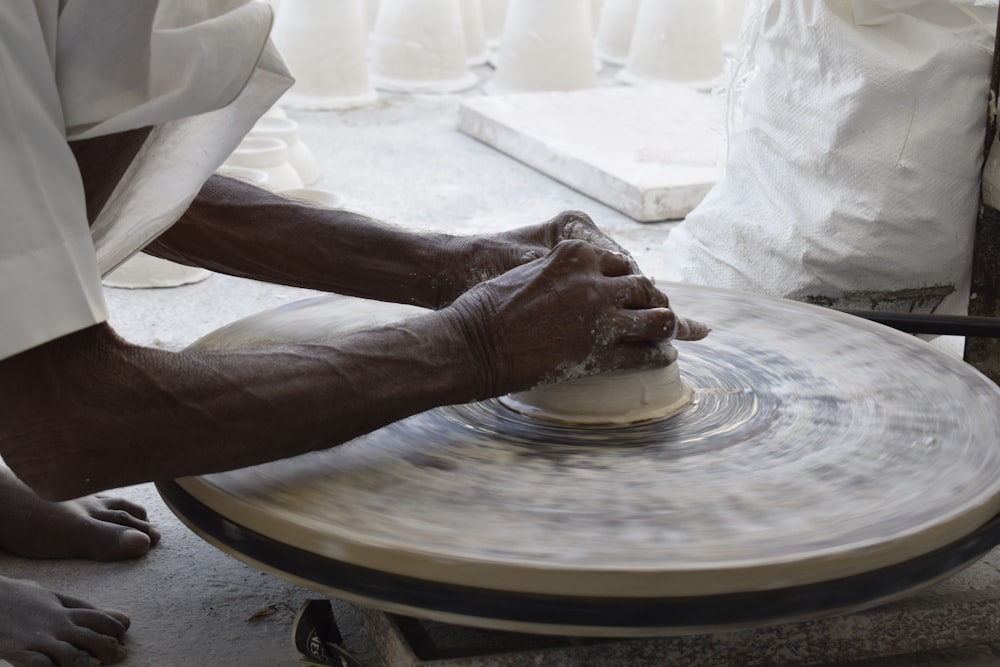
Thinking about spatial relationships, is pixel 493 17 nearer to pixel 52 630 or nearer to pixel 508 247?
pixel 508 247

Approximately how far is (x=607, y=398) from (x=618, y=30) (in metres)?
5.36

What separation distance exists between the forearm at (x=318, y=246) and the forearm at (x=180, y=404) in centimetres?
38

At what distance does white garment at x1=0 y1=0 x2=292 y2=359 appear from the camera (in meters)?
1.02

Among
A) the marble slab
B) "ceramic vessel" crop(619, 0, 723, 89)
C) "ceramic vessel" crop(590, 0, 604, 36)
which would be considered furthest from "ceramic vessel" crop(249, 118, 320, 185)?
"ceramic vessel" crop(590, 0, 604, 36)

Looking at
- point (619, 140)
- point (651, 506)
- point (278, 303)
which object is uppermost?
point (651, 506)

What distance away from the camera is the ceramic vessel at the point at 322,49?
4.90 meters

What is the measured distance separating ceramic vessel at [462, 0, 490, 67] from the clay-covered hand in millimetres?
4553

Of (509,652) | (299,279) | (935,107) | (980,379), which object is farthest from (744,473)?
(935,107)

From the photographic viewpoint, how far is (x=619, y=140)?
405cm

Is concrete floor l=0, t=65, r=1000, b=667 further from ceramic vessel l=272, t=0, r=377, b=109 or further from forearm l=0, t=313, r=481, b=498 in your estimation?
forearm l=0, t=313, r=481, b=498

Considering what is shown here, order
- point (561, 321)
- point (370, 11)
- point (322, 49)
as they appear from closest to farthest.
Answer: point (561, 321)
point (322, 49)
point (370, 11)

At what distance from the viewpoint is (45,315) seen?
40.8 inches

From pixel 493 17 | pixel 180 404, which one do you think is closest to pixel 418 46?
pixel 493 17

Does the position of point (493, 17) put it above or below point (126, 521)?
above
